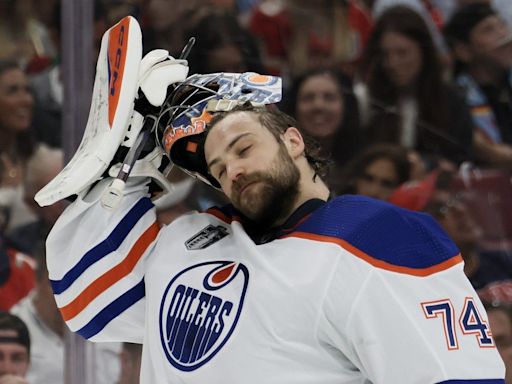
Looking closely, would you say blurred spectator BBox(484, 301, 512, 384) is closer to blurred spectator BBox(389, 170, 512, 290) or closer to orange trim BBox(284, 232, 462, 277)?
blurred spectator BBox(389, 170, 512, 290)

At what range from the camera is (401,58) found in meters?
1.90

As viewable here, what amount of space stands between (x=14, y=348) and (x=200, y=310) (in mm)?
849

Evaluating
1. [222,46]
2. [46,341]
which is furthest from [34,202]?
[222,46]

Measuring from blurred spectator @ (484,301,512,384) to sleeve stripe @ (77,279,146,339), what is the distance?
76 cm

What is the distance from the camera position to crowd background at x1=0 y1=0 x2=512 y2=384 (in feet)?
6.05

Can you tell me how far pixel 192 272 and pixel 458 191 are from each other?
791 millimetres

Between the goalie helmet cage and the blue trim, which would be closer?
the blue trim

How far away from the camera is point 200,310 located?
47.1 inches

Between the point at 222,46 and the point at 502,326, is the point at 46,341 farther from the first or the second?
the point at 502,326

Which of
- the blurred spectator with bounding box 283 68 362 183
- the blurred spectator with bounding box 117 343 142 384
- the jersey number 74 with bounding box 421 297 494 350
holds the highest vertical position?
the jersey number 74 with bounding box 421 297 494 350

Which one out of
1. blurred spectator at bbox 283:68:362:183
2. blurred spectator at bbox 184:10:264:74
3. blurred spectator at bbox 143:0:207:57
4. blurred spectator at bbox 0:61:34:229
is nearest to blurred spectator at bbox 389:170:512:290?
blurred spectator at bbox 283:68:362:183

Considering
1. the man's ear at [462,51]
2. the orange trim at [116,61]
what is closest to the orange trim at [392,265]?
the orange trim at [116,61]

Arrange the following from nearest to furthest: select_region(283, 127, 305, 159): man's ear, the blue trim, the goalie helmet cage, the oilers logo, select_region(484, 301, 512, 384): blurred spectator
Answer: the blue trim
the oilers logo
select_region(283, 127, 305, 159): man's ear
select_region(484, 301, 512, 384): blurred spectator
the goalie helmet cage

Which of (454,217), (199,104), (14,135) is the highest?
(199,104)
